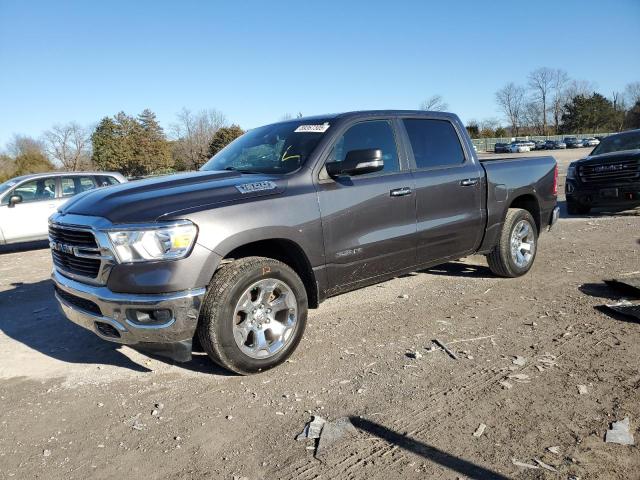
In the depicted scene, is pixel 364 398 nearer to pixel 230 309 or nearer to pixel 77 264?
pixel 230 309

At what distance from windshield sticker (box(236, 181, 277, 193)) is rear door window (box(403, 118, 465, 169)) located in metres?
1.71

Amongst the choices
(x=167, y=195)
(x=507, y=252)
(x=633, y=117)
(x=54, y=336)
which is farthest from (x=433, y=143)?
(x=633, y=117)

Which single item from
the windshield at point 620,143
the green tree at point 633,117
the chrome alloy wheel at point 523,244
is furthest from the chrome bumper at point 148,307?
the green tree at point 633,117

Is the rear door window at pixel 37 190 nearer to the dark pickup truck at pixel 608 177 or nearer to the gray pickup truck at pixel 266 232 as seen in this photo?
the gray pickup truck at pixel 266 232

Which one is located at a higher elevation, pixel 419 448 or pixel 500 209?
pixel 500 209

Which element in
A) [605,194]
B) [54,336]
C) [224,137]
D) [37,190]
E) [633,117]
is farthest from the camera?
[633,117]

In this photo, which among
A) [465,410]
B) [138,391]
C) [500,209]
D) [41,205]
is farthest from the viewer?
[41,205]

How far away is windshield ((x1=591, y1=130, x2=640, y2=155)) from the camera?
1052 centimetres

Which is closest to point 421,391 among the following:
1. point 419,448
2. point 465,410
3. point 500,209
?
point 465,410

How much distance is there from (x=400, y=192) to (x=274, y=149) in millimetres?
1207

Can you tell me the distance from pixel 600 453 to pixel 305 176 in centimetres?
263

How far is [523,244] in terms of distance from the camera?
239 inches

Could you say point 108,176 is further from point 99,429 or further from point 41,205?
point 99,429

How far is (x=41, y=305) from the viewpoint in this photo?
580 cm
